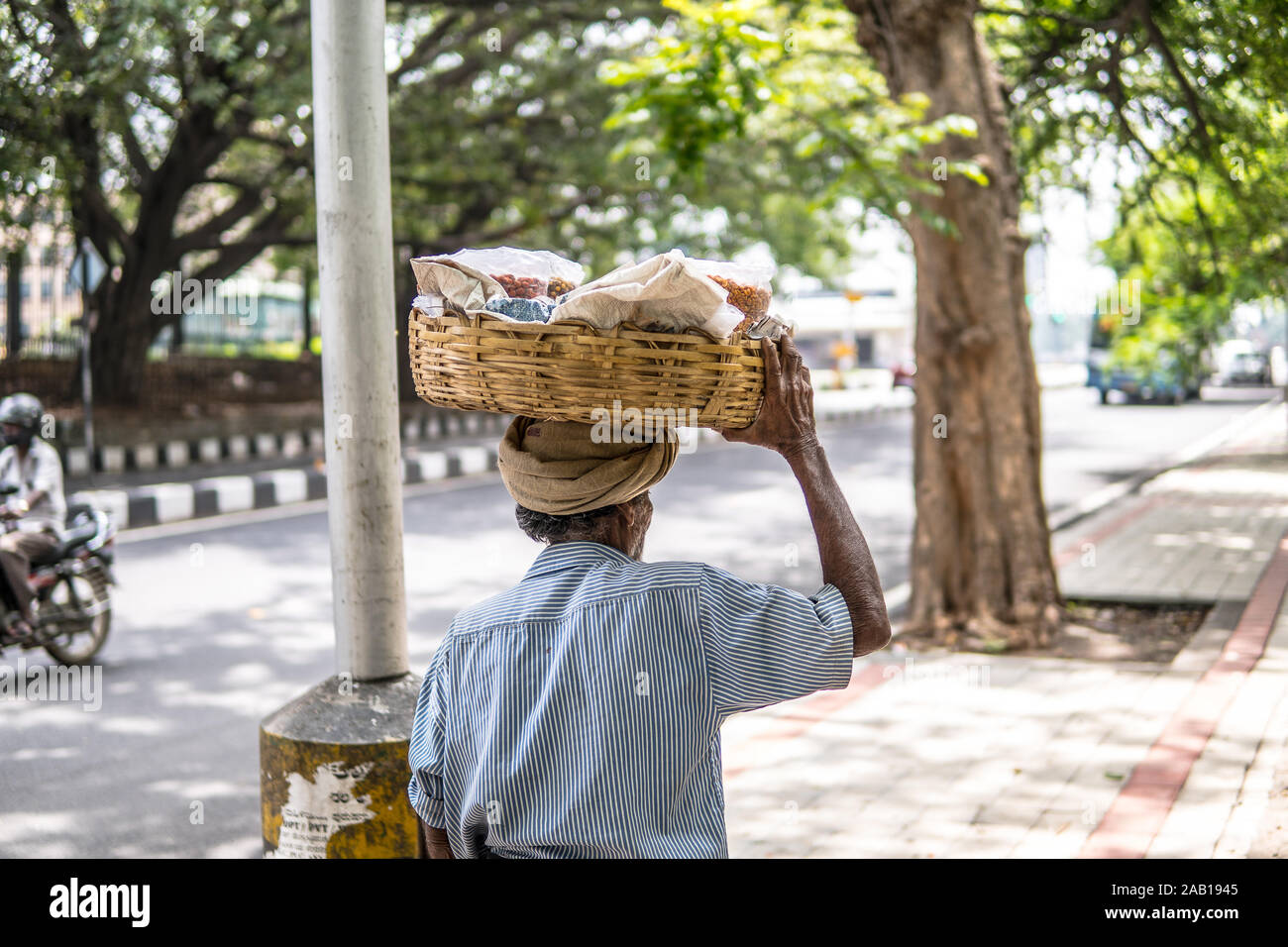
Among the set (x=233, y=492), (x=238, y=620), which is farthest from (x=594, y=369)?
(x=233, y=492)

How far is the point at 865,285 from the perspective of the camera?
77.9 m

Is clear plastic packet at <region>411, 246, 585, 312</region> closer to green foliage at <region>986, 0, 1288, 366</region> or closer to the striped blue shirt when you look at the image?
the striped blue shirt

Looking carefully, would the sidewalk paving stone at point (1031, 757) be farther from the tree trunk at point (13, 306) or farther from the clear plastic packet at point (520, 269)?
the tree trunk at point (13, 306)

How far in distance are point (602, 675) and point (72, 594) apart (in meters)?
5.85

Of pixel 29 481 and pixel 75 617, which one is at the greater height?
pixel 29 481

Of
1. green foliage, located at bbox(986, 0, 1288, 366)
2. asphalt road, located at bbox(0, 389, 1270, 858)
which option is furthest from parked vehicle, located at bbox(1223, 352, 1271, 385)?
green foliage, located at bbox(986, 0, 1288, 366)

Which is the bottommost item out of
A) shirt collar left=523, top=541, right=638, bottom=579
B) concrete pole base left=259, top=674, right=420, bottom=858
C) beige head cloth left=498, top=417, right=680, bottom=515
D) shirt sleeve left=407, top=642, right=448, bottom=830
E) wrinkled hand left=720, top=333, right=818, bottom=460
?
concrete pole base left=259, top=674, right=420, bottom=858

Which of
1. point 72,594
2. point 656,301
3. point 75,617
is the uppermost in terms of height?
point 656,301

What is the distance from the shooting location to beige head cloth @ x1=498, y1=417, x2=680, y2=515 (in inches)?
74.6

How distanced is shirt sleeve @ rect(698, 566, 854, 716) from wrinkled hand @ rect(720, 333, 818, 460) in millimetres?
273

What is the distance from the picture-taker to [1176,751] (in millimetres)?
5027

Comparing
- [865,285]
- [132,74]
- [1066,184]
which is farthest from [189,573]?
[865,285]

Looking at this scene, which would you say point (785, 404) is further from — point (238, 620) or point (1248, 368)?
point (1248, 368)

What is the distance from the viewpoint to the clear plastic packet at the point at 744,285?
1979 millimetres
